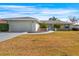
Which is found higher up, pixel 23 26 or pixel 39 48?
pixel 39 48

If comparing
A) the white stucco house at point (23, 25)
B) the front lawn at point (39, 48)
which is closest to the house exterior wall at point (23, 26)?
the white stucco house at point (23, 25)

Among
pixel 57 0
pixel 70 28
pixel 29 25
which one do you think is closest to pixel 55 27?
pixel 70 28

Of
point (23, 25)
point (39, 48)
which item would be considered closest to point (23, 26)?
point (23, 25)

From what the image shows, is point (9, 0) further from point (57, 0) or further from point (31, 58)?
point (31, 58)

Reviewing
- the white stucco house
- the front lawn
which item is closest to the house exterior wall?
the white stucco house

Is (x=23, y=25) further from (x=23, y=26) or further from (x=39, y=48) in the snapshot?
(x=39, y=48)

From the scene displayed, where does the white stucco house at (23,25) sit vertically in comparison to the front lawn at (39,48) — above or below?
below

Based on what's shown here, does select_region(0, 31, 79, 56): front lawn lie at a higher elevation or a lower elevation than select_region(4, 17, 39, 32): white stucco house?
higher

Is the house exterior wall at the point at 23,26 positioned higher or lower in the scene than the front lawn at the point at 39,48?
lower

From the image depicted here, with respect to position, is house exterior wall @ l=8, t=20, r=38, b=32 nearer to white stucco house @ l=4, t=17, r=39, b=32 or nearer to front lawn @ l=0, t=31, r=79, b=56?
white stucco house @ l=4, t=17, r=39, b=32

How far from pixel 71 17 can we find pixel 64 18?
4.02 meters

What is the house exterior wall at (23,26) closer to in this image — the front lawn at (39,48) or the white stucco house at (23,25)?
the white stucco house at (23,25)

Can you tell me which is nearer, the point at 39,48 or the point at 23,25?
the point at 39,48

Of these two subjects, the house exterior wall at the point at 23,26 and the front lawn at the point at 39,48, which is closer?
the front lawn at the point at 39,48
